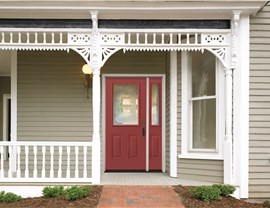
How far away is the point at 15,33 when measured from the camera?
6320 mm

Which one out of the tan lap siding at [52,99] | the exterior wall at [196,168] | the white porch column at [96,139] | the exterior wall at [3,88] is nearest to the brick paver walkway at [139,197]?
the white porch column at [96,139]

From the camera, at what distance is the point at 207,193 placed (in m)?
5.48

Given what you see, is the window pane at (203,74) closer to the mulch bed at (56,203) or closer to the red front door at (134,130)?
the red front door at (134,130)

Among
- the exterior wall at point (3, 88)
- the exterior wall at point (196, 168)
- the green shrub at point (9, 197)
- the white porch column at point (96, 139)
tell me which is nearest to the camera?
the green shrub at point (9, 197)

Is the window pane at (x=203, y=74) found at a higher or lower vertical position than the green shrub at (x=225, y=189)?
higher

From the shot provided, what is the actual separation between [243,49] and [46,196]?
13.3 ft

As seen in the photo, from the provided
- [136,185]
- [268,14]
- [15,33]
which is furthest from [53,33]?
[268,14]

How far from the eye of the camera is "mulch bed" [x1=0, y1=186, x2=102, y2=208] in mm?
5292

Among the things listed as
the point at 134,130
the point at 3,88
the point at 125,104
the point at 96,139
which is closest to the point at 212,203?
the point at 96,139

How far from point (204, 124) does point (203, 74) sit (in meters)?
0.93

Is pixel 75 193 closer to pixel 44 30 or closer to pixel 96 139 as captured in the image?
pixel 96 139

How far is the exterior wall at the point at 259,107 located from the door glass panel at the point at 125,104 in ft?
8.85

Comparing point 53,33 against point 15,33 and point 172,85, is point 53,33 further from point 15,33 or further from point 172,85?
point 172,85

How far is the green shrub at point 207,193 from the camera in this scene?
5.46 meters
